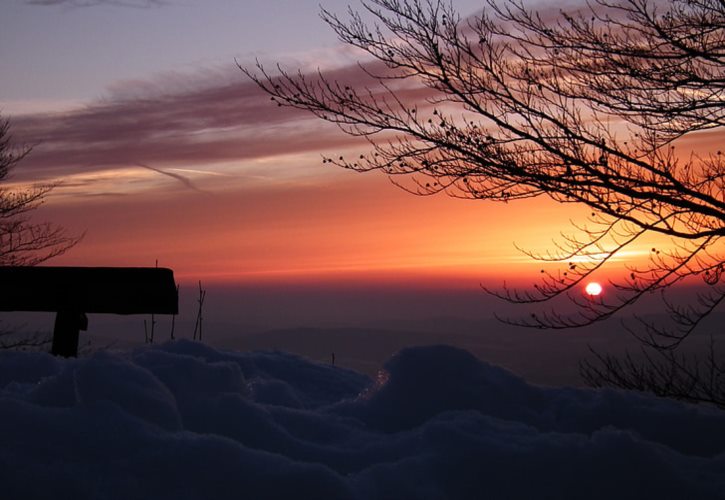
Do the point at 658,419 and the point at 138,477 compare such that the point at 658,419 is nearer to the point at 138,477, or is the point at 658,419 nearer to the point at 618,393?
the point at 618,393

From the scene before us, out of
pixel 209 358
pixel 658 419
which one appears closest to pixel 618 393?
pixel 658 419

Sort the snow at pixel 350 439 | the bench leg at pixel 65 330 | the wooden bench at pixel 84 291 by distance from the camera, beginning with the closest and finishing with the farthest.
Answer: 1. the snow at pixel 350 439
2. the wooden bench at pixel 84 291
3. the bench leg at pixel 65 330

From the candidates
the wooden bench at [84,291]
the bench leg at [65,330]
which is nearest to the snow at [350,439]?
the wooden bench at [84,291]

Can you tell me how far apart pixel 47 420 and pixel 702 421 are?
2807 millimetres

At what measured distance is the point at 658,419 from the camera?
329 cm

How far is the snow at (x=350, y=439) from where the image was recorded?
2.17 m

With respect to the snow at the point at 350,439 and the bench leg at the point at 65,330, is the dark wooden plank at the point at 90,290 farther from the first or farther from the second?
the snow at the point at 350,439

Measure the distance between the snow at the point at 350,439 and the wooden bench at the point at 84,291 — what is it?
76.5 inches

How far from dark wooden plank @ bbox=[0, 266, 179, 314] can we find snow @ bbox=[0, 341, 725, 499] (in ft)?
6.38

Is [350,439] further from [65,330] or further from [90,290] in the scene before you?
[65,330]

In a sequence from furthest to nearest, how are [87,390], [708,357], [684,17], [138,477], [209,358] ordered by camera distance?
[708,357], [684,17], [209,358], [87,390], [138,477]

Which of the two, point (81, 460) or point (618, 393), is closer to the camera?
point (81, 460)

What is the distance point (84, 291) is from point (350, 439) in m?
3.61

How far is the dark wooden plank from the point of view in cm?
551
